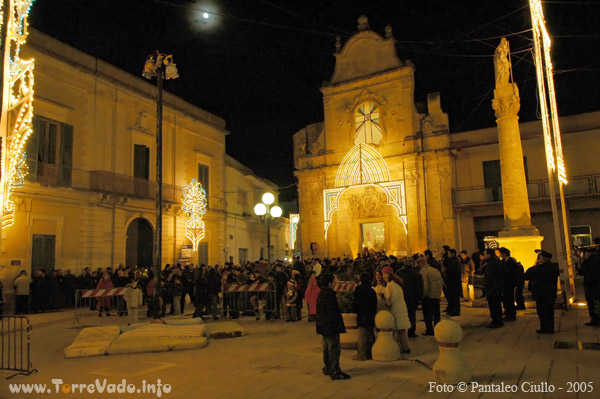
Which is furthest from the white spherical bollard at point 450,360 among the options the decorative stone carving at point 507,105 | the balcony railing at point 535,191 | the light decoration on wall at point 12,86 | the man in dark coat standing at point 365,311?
the balcony railing at point 535,191

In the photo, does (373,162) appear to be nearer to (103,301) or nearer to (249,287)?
(249,287)

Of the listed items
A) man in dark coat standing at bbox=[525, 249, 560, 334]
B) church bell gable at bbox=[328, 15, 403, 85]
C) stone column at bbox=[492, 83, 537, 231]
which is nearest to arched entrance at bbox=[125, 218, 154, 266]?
church bell gable at bbox=[328, 15, 403, 85]

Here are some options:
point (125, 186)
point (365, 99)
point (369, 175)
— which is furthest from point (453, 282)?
point (365, 99)

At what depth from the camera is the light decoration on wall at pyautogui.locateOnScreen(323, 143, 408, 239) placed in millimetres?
22828

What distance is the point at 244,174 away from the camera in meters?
33.4

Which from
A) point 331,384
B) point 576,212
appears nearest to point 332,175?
point 576,212

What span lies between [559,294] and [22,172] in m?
17.9

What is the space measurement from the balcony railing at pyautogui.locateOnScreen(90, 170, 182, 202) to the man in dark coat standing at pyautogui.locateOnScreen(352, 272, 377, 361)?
16421mm

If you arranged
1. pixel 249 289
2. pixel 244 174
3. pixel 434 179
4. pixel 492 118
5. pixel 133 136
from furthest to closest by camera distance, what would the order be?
pixel 244 174 → pixel 492 118 → pixel 434 179 → pixel 133 136 → pixel 249 289

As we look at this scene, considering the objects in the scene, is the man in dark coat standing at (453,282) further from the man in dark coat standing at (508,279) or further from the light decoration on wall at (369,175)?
the light decoration on wall at (369,175)

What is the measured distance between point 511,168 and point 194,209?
15.8 m

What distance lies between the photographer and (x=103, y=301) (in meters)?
14.6

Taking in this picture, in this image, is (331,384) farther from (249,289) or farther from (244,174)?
(244,174)

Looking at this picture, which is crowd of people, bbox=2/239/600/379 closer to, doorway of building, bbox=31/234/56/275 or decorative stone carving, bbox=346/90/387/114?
doorway of building, bbox=31/234/56/275
